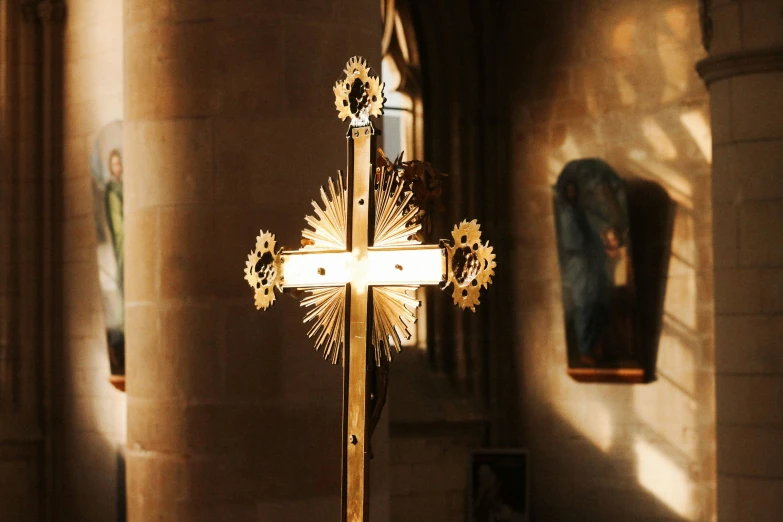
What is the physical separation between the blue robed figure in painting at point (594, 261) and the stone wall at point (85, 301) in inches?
129

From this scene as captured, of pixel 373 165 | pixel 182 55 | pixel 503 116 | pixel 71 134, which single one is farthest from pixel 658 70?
pixel 373 165

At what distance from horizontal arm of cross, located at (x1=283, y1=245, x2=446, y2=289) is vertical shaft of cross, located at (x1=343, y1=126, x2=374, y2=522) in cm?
1

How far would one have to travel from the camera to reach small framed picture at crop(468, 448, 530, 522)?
10.5 meters

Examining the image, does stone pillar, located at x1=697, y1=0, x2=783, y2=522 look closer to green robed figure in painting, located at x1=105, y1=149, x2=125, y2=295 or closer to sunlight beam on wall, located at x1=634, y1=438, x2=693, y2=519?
sunlight beam on wall, located at x1=634, y1=438, x2=693, y2=519

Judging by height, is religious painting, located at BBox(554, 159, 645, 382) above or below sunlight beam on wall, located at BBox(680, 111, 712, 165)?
below

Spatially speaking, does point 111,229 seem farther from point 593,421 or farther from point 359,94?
point 359,94

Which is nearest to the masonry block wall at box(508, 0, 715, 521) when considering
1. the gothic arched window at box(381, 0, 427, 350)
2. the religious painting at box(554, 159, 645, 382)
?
the religious painting at box(554, 159, 645, 382)

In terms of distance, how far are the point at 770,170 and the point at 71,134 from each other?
17.2 feet

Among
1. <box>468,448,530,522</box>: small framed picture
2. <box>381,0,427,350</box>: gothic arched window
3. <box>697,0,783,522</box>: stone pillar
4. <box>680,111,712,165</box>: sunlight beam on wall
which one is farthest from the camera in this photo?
<box>381,0,427,350</box>: gothic arched window

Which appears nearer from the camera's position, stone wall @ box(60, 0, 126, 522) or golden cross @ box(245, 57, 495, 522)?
golden cross @ box(245, 57, 495, 522)

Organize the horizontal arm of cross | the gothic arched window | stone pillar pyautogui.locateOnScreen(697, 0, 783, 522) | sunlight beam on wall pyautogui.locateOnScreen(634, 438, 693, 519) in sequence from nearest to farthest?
the horizontal arm of cross → stone pillar pyautogui.locateOnScreen(697, 0, 783, 522) → sunlight beam on wall pyautogui.locateOnScreen(634, 438, 693, 519) → the gothic arched window

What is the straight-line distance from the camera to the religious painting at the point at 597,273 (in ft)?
32.3

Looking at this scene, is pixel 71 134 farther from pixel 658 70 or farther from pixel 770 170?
pixel 770 170

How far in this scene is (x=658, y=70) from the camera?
385 inches
